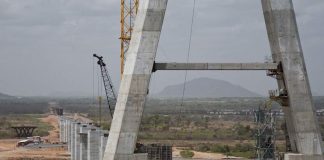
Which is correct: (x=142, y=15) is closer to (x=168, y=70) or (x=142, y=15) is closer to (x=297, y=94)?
(x=168, y=70)

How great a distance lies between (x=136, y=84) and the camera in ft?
80.2

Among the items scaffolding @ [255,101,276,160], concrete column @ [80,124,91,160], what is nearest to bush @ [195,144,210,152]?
concrete column @ [80,124,91,160]

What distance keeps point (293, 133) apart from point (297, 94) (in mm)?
1696

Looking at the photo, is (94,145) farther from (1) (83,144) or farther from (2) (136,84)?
(2) (136,84)

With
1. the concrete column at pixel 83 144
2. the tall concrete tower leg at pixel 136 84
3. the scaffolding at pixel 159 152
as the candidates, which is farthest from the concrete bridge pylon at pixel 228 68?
the concrete column at pixel 83 144

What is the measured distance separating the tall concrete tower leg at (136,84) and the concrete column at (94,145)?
25441 millimetres

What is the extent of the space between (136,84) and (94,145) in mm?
26662

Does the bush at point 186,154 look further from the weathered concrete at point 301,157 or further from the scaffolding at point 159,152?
the weathered concrete at point 301,157

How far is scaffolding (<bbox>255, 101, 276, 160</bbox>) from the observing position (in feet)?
157

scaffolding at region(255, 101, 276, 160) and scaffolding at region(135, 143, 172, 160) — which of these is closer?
scaffolding at region(135, 143, 172, 160)

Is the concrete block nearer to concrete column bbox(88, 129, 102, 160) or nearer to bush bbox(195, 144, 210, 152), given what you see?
concrete column bbox(88, 129, 102, 160)

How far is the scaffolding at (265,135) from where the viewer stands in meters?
47.8

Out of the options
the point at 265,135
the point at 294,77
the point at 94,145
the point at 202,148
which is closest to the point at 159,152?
the point at 94,145

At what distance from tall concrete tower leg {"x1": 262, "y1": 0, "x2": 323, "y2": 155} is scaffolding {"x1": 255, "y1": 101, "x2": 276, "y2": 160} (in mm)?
22763
